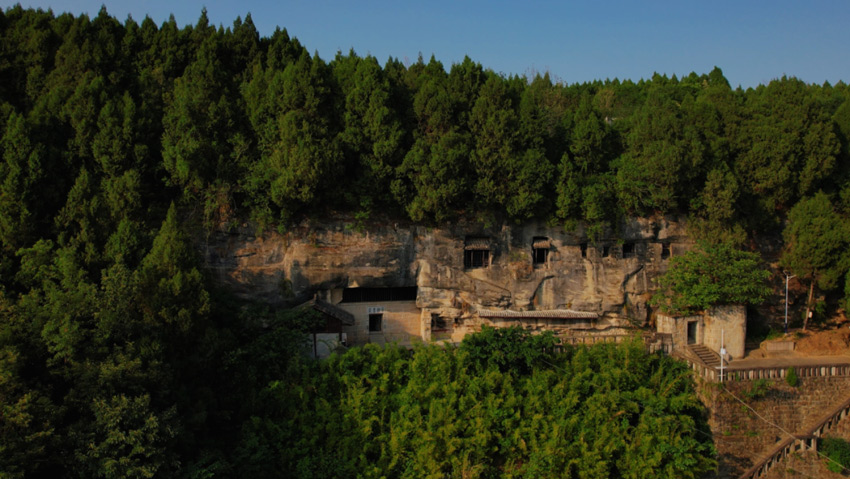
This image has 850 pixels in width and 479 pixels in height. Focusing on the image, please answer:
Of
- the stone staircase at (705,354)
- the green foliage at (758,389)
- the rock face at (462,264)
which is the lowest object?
the green foliage at (758,389)

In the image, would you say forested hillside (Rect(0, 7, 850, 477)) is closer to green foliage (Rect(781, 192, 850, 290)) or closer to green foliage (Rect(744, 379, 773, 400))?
green foliage (Rect(781, 192, 850, 290))

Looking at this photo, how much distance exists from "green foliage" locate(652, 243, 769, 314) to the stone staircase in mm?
1085

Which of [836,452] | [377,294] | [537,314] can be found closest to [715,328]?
[836,452]

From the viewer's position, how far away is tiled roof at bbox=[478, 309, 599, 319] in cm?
1972

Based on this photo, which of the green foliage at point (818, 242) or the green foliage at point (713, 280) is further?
the green foliage at point (818, 242)

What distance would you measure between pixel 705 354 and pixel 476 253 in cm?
735

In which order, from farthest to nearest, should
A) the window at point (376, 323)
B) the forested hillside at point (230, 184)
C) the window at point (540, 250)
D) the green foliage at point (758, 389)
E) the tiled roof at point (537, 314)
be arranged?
the window at point (540, 250), the window at point (376, 323), the tiled roof at point (537, 314), the green foliage at point (758, 389), the forested hillside at point (230, 184)

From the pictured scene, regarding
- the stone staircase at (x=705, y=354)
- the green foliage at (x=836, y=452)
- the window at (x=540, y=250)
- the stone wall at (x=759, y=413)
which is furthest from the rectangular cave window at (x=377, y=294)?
the green foliage at (x=836, y=452)

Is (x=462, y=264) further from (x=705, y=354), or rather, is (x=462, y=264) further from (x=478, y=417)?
(x=705, y=354)

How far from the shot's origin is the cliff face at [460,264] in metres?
18.7

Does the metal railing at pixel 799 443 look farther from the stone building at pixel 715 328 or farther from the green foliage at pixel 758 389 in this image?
the stone building at pixel 715 328

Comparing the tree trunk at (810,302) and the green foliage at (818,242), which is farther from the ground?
the green foliage at (818,242)

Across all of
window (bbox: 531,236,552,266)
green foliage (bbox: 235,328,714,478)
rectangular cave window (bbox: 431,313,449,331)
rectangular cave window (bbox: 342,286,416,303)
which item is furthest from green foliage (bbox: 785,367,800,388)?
rectangular cave window (bbox: 342,286,416,303)

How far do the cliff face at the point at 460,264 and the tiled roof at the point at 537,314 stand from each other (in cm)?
26
